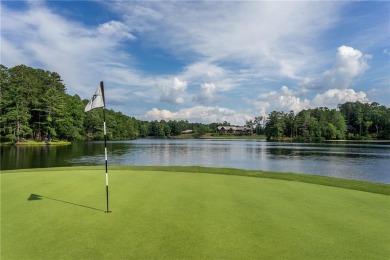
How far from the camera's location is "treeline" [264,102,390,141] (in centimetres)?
9988

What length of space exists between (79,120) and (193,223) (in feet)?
248

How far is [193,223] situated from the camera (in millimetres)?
5223

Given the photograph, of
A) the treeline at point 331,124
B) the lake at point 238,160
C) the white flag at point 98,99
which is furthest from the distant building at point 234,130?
the white flag at point 98,99

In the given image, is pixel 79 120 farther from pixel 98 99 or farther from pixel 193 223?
pixel 193 223

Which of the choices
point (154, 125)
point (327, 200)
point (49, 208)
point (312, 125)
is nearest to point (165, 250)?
point (49, 208)

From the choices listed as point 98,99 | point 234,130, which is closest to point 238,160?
point 98,99

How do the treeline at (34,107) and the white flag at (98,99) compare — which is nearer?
the white flag at (98,99)

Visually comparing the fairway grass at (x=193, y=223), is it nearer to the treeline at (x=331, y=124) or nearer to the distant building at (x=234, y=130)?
the treeline at (x=331, y=124)

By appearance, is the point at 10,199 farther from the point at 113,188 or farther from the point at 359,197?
the point at 359,197

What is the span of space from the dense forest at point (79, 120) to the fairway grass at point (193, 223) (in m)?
54.1

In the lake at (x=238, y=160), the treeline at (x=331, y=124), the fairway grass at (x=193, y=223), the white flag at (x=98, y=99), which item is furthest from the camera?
the treeline at (x=331, y=124)

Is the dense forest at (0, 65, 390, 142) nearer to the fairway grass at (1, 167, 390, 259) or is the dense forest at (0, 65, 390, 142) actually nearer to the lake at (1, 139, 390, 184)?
the lake at (1, 139, 390, 184)

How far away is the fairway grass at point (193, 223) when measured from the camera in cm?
414

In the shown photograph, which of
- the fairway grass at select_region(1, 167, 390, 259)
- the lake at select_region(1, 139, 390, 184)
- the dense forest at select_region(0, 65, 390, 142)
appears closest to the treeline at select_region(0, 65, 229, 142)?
the dense forest at select_region(0, 65, 390, 142)
